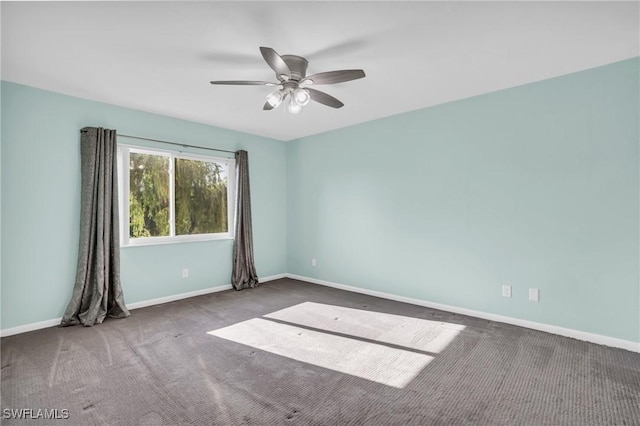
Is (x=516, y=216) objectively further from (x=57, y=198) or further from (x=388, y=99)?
(x=57, y=198)

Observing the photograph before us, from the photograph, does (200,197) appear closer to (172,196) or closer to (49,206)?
(172,196)

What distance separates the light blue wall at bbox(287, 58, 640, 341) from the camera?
274cm

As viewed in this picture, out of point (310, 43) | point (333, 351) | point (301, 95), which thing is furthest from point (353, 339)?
point (310, 43)

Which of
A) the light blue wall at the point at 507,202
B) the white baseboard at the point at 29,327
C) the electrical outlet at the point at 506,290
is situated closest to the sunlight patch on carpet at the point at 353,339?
the electrical outlet at the point at 506,290

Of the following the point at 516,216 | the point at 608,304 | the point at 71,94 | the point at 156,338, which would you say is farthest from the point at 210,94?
the point at 608,304

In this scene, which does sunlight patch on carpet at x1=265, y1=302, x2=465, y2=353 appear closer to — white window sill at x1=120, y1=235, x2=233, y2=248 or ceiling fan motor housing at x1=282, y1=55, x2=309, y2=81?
white window sill at x1=120, y1=235, x2=233, y2=248

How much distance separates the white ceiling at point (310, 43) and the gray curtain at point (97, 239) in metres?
0.58

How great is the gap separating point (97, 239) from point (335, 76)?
10.1 ft

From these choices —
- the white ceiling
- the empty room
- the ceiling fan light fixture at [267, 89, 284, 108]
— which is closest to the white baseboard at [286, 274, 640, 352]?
the empty room

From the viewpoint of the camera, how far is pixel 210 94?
3377mm

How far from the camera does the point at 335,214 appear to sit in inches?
195

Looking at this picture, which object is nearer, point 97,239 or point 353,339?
point 353,339

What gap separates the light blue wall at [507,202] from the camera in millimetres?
2738

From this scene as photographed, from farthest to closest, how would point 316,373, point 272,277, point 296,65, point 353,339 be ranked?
point 272,277 < point 353,339 < point 296,65 < point 316,373
